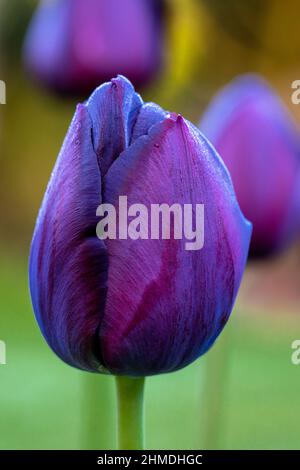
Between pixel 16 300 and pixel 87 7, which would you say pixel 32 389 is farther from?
pixel 16 300

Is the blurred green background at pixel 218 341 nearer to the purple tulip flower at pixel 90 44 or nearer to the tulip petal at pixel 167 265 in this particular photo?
the purple tulip flower at pixel 90 44

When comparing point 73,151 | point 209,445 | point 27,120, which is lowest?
point 209,445

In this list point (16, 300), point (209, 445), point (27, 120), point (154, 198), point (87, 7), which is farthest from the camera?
point (27, 120)

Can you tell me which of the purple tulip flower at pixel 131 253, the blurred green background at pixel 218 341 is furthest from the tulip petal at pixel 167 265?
the blurred green background at pixel 218 341

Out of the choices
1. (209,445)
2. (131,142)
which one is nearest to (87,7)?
(209,445)

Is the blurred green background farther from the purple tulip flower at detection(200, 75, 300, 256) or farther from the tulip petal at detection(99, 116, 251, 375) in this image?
the tulip petal at detection(99, 116, 251, 375)

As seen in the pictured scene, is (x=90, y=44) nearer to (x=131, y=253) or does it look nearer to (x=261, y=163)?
(x=261, y=163)
